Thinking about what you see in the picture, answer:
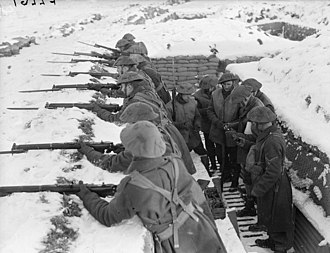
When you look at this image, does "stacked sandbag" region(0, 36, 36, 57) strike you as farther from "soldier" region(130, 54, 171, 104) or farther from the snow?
"soldier" region(130, 54, 171, 104)

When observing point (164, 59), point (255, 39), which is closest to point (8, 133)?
point (164, 59)

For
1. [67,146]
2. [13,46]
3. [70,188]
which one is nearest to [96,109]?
[67,146]

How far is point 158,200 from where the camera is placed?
2.91 meters

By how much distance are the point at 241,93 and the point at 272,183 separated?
1.31 metres

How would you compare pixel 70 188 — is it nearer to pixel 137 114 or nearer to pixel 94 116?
pixel 137 114

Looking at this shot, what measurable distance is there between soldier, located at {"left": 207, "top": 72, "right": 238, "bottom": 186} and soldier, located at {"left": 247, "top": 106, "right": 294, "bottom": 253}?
1.14 metres

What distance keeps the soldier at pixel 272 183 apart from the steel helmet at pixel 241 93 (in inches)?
25.5

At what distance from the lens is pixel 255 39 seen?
12.5 m

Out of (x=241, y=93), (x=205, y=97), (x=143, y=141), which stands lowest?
(x=205, y=97)

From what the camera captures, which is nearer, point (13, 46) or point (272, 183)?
point (272, 183)

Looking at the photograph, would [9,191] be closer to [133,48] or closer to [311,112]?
[311,112]

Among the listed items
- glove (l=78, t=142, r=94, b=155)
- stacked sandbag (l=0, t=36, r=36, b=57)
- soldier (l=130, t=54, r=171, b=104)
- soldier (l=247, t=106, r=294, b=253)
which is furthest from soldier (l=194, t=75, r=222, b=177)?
stacked sandbag (l=0, t=36, r=36, b=57)

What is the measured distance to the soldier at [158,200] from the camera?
2.90 m

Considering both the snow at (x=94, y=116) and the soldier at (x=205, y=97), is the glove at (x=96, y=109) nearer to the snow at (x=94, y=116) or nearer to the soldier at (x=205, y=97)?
the snow at (x=94, y=116)
